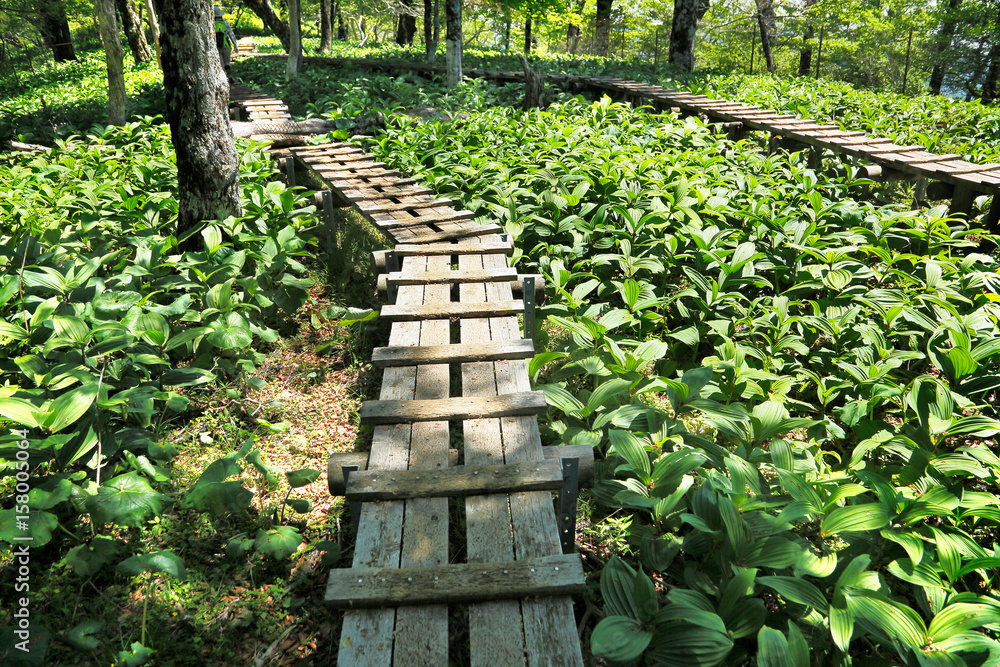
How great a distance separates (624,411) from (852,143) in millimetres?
5878

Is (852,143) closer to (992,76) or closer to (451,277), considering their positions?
(451,277)

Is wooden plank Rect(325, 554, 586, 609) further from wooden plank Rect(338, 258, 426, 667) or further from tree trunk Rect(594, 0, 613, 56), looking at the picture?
tree trunk Rect(594, 0, 613, 56)

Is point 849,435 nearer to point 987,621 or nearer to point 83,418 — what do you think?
point 987,621

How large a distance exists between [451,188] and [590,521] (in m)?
3.84

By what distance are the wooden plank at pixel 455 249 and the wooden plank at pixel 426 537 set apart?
4.87 ft

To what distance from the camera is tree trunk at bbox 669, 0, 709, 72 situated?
14.9 m

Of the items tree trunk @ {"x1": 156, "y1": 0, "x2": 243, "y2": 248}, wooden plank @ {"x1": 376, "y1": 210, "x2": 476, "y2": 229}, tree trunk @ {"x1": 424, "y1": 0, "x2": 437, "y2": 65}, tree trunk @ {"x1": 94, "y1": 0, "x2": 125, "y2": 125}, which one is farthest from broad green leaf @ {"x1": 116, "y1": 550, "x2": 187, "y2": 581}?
tree trunk @ {"x1": 424, "y1": 0, "x2": 437, "y2": 65}

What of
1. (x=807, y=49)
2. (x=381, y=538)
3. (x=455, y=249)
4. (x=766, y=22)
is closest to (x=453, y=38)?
(x=455, y=249)

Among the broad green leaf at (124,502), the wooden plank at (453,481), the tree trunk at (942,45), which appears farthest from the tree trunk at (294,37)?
the tree trunk at (942,45)

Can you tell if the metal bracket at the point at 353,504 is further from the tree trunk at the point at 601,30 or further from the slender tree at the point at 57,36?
the tree trunk at the point at 601,30

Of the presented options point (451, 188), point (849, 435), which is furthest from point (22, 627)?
point (451, 188)

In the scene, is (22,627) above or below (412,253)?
below

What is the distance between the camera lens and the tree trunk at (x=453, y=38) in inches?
438

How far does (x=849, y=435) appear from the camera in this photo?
10.8 ft
